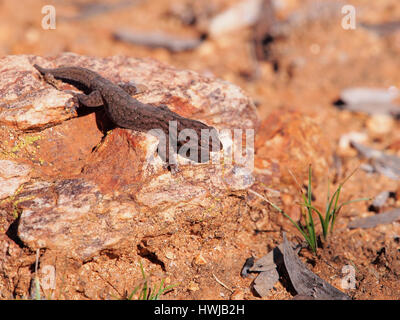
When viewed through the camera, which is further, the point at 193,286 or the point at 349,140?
the point at 349,140

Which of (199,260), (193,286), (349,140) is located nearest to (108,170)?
(199,260)

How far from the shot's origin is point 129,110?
6.27 meters

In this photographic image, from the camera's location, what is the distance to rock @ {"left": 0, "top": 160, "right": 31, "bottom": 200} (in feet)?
16.7

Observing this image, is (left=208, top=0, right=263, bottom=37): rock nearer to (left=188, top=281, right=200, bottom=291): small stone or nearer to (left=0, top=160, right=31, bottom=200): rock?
(left=0, top=160, right=31, bottom=200): rock

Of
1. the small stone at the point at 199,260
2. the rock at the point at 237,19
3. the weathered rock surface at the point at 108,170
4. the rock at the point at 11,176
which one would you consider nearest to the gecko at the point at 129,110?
the weathered rock surface at the point at 108,170

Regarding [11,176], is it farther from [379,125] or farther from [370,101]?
[370,101]

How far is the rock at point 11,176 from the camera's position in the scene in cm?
510

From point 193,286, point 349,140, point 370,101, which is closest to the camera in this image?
point 193,286

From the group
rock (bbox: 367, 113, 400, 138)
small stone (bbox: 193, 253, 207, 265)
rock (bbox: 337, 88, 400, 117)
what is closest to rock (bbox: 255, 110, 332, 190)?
small stone (bbox: 193, 253, 207, 265)

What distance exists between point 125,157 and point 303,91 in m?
7.73

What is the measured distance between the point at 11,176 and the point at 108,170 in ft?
4.33

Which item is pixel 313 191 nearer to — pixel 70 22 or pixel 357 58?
pixel 357 58

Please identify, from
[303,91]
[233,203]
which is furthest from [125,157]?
[303,91]

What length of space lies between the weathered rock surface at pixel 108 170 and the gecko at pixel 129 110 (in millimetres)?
182
